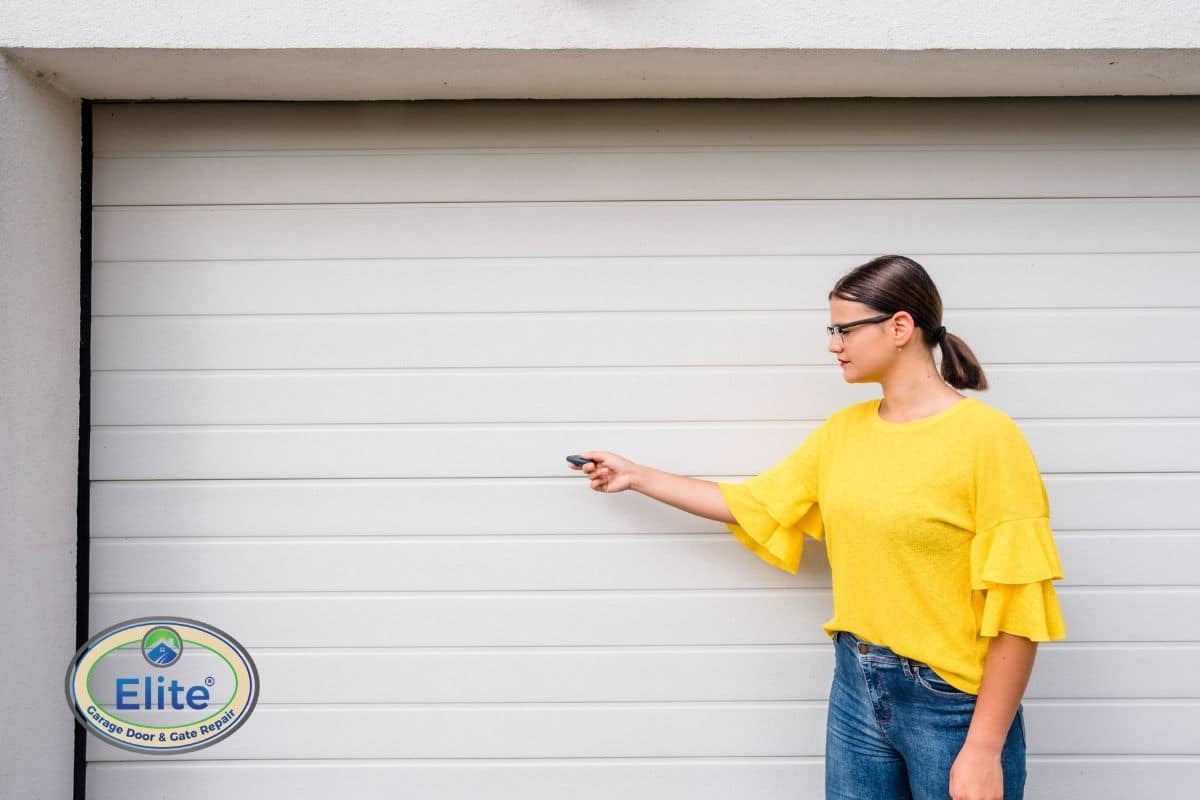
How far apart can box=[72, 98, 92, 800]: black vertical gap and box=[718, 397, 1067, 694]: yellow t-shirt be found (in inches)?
82.0

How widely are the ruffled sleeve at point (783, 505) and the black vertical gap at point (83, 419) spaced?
1.84 meters

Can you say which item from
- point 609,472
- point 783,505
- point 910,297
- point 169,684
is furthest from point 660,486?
point 169,684

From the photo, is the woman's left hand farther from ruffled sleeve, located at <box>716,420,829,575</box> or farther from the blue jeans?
ruffled sleeve, located at <box>716,420,829,575</box>

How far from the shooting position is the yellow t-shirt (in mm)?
1769

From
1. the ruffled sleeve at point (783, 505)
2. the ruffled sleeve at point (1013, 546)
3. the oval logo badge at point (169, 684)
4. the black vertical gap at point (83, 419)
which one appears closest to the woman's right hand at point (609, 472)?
the ruffled sleeve at point (783, 505)

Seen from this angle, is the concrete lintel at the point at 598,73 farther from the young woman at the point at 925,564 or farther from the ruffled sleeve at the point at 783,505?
the ruffled sleeve at the point at 783,505

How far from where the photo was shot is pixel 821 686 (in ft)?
8.26

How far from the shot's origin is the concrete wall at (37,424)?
7.19 feet

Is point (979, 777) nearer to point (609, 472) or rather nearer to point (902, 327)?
point (902, 327)

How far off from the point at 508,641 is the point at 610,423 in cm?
71

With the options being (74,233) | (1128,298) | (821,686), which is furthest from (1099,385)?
(74,233)

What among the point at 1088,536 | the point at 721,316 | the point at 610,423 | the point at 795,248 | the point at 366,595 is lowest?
the point at 366,595
